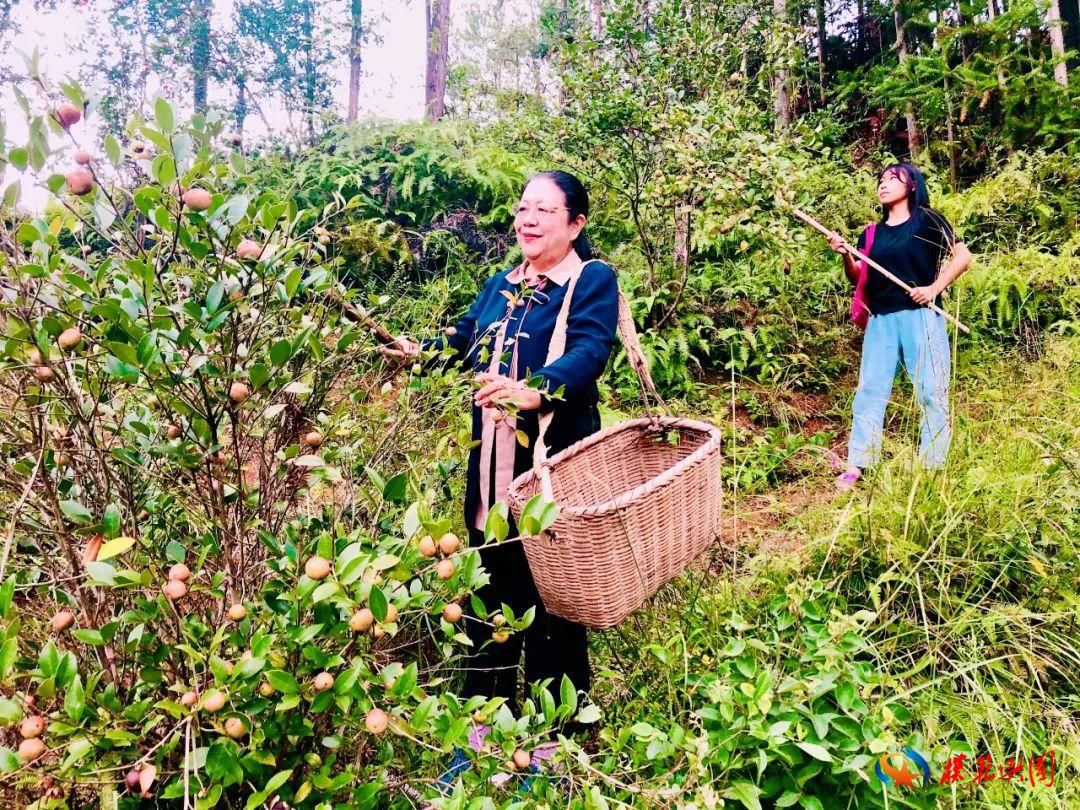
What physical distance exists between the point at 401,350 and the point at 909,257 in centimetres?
298

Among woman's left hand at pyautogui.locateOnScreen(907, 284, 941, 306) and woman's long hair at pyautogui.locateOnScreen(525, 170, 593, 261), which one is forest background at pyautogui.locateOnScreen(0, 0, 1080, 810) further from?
woman's left hand at pyautogui.locateOnScreen(907, 284, 941, 306)

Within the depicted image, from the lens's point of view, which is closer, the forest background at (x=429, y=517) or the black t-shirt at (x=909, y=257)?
the forest background at (x=429, y=517)

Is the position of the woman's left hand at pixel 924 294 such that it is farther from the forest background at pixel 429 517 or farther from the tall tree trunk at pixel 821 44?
the tall tree trunk at pixel 821 44

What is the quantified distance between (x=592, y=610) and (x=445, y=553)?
2.20ft

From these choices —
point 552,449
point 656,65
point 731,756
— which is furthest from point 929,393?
point 656,65

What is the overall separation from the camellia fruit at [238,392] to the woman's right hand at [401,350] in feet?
1.93

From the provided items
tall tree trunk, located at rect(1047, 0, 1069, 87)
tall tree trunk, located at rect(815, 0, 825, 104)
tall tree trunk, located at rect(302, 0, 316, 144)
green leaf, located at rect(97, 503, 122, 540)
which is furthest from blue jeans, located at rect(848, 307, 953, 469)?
tall tree trunk, located at rect(302, 0, 316, 144)

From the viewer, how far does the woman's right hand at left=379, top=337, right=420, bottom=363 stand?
5.63ft

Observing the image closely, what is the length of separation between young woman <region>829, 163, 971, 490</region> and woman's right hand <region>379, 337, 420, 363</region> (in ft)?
7.92

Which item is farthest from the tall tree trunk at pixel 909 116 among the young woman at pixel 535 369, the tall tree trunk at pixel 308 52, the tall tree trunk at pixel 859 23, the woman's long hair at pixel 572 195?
the tall tree trunk at pixel 308 52

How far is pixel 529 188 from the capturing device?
210 centimetres

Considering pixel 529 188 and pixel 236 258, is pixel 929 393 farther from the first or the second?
pixel 236 258

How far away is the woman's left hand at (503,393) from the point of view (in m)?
1.64

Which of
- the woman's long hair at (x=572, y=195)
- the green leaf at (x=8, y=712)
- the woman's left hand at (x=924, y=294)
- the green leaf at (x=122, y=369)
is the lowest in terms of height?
the green leaf at (x=8, y=712)
